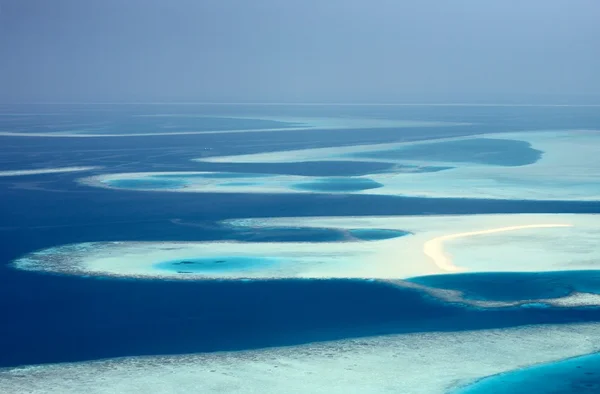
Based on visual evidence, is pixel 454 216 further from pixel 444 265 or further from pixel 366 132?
pixel 366 132

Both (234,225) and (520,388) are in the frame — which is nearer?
(520,388)

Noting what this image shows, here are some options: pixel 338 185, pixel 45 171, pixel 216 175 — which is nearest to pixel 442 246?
pixel 338 185

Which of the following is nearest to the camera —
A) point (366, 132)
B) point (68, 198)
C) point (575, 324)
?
point (575, 324)

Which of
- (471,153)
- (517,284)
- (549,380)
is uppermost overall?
(471,153)

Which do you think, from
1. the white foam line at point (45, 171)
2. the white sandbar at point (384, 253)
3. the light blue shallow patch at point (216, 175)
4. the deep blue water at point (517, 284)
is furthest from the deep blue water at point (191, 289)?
the light blue shallow patch at point (216, 175)


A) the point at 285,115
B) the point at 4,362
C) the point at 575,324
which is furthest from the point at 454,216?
the point at 285,115

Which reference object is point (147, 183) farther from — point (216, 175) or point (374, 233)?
point (374, 233)
